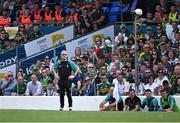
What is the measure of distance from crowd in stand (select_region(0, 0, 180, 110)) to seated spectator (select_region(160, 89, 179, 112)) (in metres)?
0.29

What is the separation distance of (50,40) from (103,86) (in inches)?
175

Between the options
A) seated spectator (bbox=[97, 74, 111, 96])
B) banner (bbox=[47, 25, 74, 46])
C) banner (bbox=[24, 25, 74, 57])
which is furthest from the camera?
banner (bbox=[47, 25, 74, 46])

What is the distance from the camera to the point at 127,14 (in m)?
26.9

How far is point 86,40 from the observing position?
83.3 ft

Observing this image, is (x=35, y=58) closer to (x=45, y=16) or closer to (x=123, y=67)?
(x=45, y=16)

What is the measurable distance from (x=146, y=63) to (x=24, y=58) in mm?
4489

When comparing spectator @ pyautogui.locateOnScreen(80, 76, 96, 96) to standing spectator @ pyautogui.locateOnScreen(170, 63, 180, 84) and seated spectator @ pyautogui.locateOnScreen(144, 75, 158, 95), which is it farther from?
standing spectator @ pyautogui.locateOnScreen(170, 63, 180, 84)

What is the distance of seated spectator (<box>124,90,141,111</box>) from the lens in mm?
21172

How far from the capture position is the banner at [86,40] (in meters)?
25.3

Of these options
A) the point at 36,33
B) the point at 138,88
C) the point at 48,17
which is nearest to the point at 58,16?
the point at 48,17

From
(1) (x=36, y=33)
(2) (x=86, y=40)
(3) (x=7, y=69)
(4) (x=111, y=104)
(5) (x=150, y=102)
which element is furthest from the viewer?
(1) (x=36, y=33)

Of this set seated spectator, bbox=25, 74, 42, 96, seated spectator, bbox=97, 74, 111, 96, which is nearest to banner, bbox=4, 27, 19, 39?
seated spectator, bbox=25, 74, 42, 96

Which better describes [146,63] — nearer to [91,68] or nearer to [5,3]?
[91,68]

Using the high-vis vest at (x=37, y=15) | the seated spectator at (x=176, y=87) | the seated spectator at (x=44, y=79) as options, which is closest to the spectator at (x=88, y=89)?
the seated spectator at (x=44, y=79)
